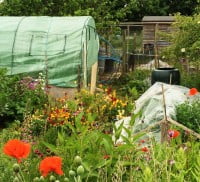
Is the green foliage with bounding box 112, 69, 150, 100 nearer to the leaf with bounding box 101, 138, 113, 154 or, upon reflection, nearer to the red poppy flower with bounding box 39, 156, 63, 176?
the leaf with bounding box 101, 138, 113, 154

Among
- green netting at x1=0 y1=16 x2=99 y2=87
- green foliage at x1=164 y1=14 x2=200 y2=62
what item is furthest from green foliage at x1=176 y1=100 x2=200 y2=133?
green foliage at x1=164 y1=14 x2=200 y2=62

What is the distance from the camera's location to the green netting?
11.4 metres

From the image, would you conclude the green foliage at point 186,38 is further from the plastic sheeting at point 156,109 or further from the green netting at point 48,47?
the plastic sheeting at point 156,109

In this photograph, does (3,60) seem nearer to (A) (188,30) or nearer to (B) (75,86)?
(B) (75,86)

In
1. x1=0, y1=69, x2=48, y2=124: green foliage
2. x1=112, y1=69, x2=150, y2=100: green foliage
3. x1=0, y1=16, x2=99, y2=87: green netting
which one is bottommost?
x1=112, y1=69, x2=150, y2=100: green foliage

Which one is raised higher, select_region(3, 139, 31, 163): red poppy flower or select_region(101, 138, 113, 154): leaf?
select_region(3, 139, 31, 163): red poppy flower

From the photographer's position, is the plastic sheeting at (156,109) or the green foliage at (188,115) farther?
the green foliage at (188,115)

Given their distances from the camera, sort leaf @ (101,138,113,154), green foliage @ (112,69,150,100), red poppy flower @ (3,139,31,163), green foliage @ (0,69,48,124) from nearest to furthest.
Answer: red poppy flower @ (3,139,31,163) → leaf @ (101,138,113,154) → green foliage @ (0,69,48,124) → green foliage @ (112,69,150,100)

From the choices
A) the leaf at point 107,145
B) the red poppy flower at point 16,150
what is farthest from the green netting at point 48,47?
the red poppy flower at point 16,150

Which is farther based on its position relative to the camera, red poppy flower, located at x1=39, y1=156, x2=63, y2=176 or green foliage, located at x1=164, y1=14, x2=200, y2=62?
green foliage, located at x1=164, y1=14, x2=200, y2=62

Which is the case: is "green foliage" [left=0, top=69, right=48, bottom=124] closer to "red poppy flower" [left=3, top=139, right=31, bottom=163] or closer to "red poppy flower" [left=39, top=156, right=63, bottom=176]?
"red poppy flower" [left=3, top=139, right=31, bottom=163]

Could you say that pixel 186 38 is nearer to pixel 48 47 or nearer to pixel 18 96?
pixel 48 47

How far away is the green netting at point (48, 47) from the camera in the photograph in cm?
1137

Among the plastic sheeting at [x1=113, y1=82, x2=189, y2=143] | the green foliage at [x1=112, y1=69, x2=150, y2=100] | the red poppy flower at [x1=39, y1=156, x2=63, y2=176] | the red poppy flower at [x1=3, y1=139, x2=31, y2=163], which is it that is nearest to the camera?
the red poppy flower at [x1=39, y1=156, x2=63, y2=176]
